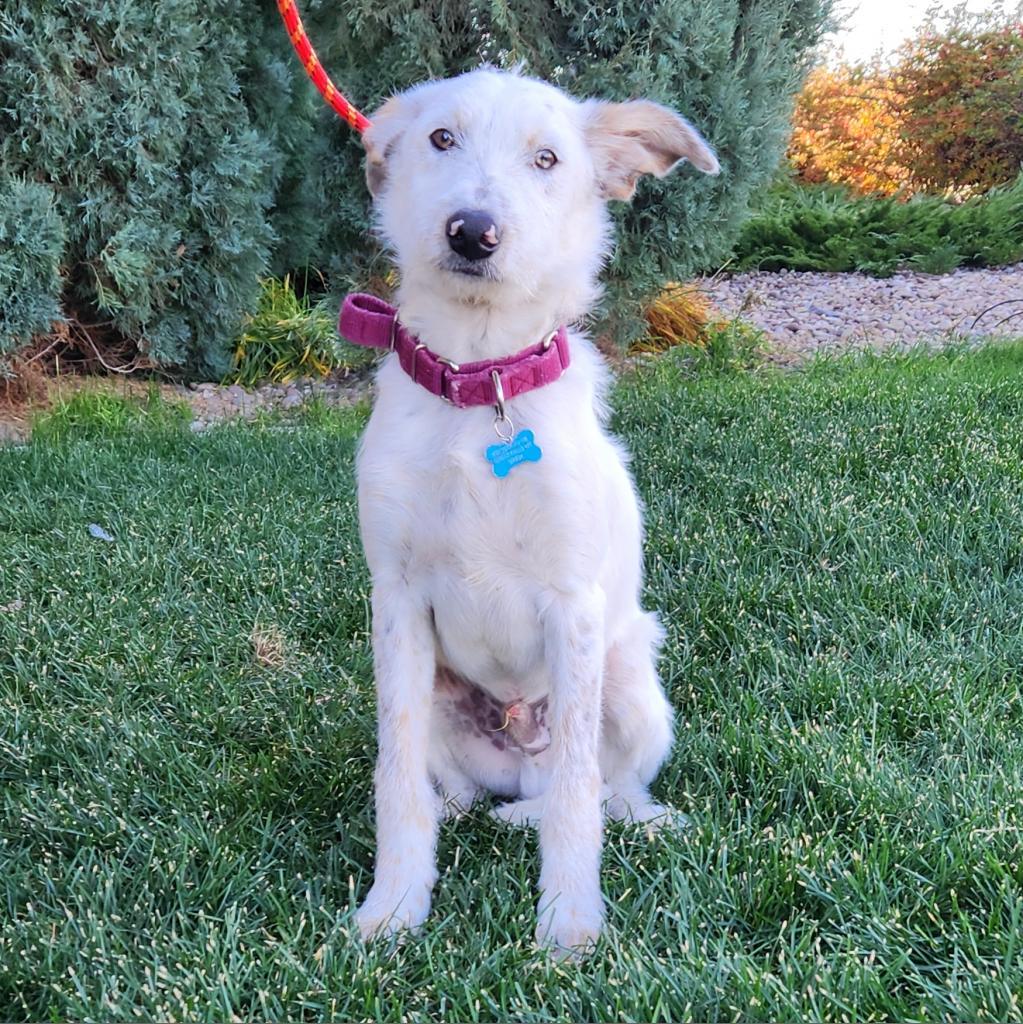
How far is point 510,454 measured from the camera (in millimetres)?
2166

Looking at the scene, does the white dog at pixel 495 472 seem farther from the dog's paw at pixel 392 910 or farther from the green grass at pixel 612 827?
the green grass at pixel 612 827

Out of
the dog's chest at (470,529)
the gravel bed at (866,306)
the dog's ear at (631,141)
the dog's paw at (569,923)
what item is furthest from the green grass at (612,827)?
the gravel bed at (866,306)

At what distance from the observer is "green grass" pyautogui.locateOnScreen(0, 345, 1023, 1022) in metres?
1.87

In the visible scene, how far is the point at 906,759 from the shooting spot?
101 inches

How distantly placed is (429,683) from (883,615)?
1.75 meters

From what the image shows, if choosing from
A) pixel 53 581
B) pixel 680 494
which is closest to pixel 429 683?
pixel 53 581

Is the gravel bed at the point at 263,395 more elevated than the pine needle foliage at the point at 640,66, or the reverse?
the pine needle foliage at the point at 640,66

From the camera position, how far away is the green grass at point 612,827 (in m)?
1.87

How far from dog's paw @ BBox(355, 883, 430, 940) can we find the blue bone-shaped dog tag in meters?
0.91

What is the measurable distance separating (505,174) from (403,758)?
1.29 metres

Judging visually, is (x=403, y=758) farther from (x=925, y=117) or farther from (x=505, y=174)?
(x=925, y=117)

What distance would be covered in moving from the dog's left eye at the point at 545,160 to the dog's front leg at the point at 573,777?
37.7 inches

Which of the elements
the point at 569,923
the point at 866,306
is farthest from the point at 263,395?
the point at 866,306

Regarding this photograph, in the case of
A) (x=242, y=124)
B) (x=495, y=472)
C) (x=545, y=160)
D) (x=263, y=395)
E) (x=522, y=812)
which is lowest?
(x=263, y=395)
